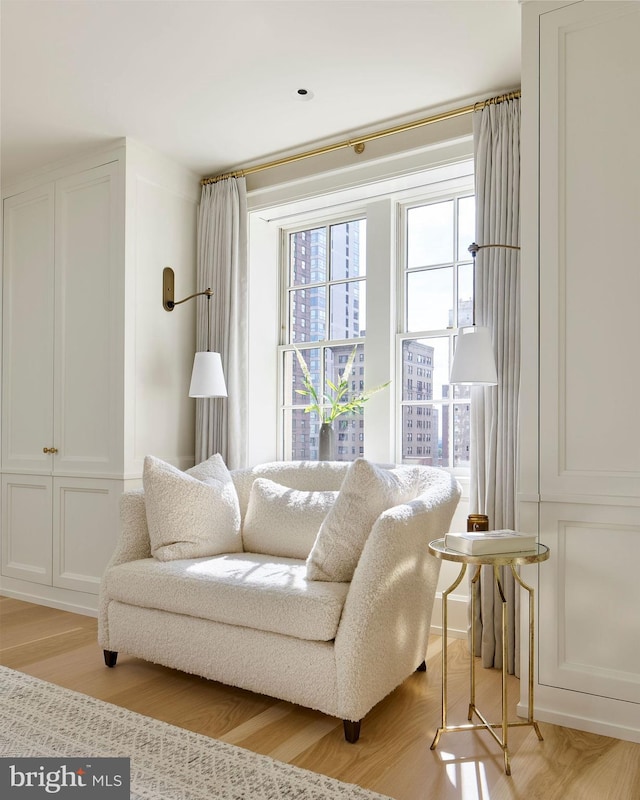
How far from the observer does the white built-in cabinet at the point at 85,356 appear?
3695 millimetres

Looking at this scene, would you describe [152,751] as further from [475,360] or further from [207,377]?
[207,377]

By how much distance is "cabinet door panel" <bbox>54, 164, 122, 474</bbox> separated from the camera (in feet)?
12.2

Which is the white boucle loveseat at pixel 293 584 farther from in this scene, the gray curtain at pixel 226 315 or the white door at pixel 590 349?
the gray curtain at pixel 226 315

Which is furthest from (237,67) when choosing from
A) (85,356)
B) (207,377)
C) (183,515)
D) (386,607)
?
(386,607)

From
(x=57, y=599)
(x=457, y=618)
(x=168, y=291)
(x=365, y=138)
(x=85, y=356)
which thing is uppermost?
(x=365, y=138)

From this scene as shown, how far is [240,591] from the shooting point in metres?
2.44

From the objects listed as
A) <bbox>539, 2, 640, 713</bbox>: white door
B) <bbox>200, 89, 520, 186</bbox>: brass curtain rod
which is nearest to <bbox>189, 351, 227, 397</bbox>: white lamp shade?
<bbox>200, 89, 520, 186</bbox>: brass curtain rod

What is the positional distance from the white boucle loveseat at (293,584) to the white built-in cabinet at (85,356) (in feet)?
2.75

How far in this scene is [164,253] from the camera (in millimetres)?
3930

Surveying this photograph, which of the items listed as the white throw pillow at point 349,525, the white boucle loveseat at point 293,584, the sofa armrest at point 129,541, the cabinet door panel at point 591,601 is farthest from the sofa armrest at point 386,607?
the sofa armrest at point 129,541

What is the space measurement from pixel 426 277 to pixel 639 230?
145cm

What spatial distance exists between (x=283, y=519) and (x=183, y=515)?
0.46 metres

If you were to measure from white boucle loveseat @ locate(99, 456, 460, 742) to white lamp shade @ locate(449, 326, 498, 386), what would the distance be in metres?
0.43

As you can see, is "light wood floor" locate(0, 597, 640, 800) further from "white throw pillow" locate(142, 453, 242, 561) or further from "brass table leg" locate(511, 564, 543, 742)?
"white throw pillow" locate(142, 453, 242, 561)
